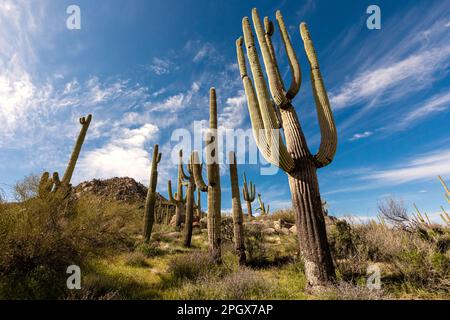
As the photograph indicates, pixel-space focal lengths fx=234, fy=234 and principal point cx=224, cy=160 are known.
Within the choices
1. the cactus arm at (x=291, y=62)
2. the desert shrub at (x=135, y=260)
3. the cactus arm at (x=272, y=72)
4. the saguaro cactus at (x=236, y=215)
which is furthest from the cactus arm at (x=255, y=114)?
the desert shrub at (x=135, y=260)

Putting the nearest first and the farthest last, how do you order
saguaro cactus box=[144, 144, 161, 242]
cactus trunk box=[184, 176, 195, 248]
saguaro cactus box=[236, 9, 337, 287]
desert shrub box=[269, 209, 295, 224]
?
saguaro cactus box=[236, 9, 337, 287] → cactus trunk box=[184, 176, 195, 248] → saguaro cactus box=[144, 144, 161, 242] → desert shrub box=[269, 209, 295, 224]

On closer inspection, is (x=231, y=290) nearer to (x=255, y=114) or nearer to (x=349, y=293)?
(x=349, y=293)

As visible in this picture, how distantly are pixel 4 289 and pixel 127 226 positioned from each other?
16.8ft

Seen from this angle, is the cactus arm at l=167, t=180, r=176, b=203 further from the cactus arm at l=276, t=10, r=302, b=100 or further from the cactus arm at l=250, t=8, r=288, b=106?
the cactus arm at l=276, t=10, r=302, b=100

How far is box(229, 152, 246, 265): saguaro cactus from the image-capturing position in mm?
7828

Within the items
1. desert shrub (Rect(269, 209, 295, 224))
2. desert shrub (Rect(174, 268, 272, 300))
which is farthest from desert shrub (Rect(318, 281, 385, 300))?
desert shrub (Rect(269, 209, 295, 224))

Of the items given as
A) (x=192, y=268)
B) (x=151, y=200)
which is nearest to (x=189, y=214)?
(x=151, y=200)

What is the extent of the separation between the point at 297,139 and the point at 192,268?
14.5 feet

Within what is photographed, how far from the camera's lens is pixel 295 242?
857cm

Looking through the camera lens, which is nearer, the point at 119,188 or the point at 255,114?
the point at 255,114

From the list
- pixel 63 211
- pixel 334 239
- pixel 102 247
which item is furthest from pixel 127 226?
pixel 334 239

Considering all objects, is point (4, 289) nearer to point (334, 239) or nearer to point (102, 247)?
point (102, 247)

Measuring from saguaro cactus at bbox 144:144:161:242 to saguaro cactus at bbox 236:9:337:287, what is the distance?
7638 millimetres

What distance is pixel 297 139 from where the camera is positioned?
220 inches
